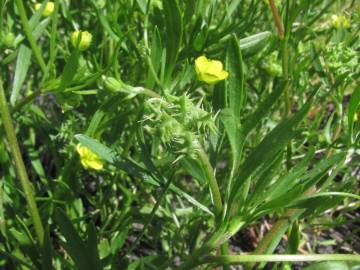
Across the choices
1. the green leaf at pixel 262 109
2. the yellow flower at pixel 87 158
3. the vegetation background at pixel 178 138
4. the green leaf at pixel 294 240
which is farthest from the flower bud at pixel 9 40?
the green leaf at pixel 294 240

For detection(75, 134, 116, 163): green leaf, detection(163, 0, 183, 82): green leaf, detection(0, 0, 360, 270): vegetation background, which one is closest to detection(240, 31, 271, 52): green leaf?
detection(0, 0, 360, 270): vegetation background

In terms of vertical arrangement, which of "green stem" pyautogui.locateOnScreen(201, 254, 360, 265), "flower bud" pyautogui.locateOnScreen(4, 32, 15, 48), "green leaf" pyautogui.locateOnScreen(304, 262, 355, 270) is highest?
"flower bud" pyautogui.locateOnScreen(4, 32, 15, 48)

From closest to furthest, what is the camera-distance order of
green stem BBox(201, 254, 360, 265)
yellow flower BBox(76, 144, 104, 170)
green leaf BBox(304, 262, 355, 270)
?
green stem BBox(201, 254, 360, 265), green leaf BBox(304, 262, 355, 270), yellow flower BBox(76, 144, 104, 170)

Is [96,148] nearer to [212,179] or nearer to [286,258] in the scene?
[212,179]

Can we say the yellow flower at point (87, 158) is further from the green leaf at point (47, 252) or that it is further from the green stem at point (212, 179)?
the green stem at point (212, 179)

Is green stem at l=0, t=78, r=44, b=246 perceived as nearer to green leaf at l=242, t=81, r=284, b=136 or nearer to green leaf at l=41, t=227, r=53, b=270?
green leaf at l=41, t=227, r=53, b=270

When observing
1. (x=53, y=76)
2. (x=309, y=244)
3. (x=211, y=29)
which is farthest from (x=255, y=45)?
(x=309, y=244)

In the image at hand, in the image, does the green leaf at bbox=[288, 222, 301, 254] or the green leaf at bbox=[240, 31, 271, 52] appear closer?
the green leaf at bbox=[288, 222, 301, 254]
